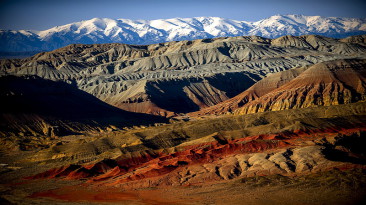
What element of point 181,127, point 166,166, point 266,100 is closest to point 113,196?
point 166,166

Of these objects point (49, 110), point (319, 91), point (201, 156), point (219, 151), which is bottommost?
point (49, 110)

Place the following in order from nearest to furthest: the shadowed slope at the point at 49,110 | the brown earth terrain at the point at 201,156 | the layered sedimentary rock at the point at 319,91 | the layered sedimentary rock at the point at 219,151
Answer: the brown earth terrain at the point at 201,156 < the layered sedimentary rock at the point at 219,151 < the shadowed slope at the point at 49,110 < the layered sedimentary rock at the point at 319,91

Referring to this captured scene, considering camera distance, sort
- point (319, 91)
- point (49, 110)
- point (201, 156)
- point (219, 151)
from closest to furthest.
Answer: point (201, 156)
point (219, 151)
point (319, 91)
point (49, 110)

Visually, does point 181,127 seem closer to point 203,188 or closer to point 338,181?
point 203,188

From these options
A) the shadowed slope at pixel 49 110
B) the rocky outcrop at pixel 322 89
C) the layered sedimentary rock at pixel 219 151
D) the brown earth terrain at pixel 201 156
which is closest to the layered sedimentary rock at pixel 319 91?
the rocky outcrop at pixel 322 89

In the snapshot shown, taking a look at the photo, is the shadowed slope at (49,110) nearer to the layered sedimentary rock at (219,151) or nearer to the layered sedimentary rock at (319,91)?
the layered sedimentary rock at (319,91)

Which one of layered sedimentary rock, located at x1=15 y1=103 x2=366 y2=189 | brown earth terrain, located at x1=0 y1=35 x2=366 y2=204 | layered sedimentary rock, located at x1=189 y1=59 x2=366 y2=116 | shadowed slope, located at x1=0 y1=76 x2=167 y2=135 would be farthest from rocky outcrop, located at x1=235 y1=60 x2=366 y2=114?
shadowed slope, located at x1=0 y1=76 x2=167 y2=135

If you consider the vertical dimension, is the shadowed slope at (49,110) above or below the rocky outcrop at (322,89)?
below

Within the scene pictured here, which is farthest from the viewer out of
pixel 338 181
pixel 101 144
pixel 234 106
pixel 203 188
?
pixel 234 106

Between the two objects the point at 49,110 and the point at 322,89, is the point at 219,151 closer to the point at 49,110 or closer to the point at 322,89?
the point at 322,89

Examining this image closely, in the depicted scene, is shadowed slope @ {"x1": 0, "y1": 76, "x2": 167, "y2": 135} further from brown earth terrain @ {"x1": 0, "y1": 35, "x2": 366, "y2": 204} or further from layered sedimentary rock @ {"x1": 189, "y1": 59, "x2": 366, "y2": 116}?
layered sedimentary rock @ {"x1": 189, "y1": 59, "x2": 366, "y2": 116}

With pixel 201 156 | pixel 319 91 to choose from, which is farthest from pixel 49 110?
pixel 319 91
